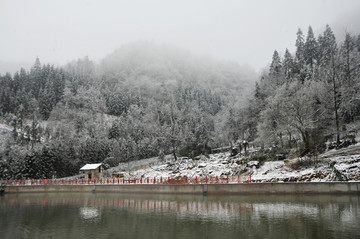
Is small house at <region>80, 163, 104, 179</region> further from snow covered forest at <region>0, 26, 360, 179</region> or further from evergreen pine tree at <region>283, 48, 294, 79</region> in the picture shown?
evergreen pine tree at <region>283, 48, 294, 79</region>

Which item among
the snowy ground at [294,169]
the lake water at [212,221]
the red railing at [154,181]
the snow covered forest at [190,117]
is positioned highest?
the snow covered forest at [190,117]

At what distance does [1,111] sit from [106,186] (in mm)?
97078

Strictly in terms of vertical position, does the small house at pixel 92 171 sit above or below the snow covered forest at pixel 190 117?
below

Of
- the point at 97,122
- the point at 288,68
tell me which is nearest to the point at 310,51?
the point at 288,68

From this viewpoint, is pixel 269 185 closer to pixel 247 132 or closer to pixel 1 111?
pixel 247 132

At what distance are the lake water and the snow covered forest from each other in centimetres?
1310

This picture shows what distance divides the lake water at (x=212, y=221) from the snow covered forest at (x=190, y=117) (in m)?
13.1

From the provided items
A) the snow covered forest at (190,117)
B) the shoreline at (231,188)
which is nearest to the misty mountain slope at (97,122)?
the snow covered forest at (190,117)

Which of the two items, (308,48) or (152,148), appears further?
(152,148)

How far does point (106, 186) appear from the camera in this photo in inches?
1604

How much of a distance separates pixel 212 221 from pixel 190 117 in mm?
71143

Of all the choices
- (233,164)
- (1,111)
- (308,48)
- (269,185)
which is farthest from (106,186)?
(1,111)

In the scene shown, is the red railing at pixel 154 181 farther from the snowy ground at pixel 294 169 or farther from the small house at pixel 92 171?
the small house at pixel 92 171

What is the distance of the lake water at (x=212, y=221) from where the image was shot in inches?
619
